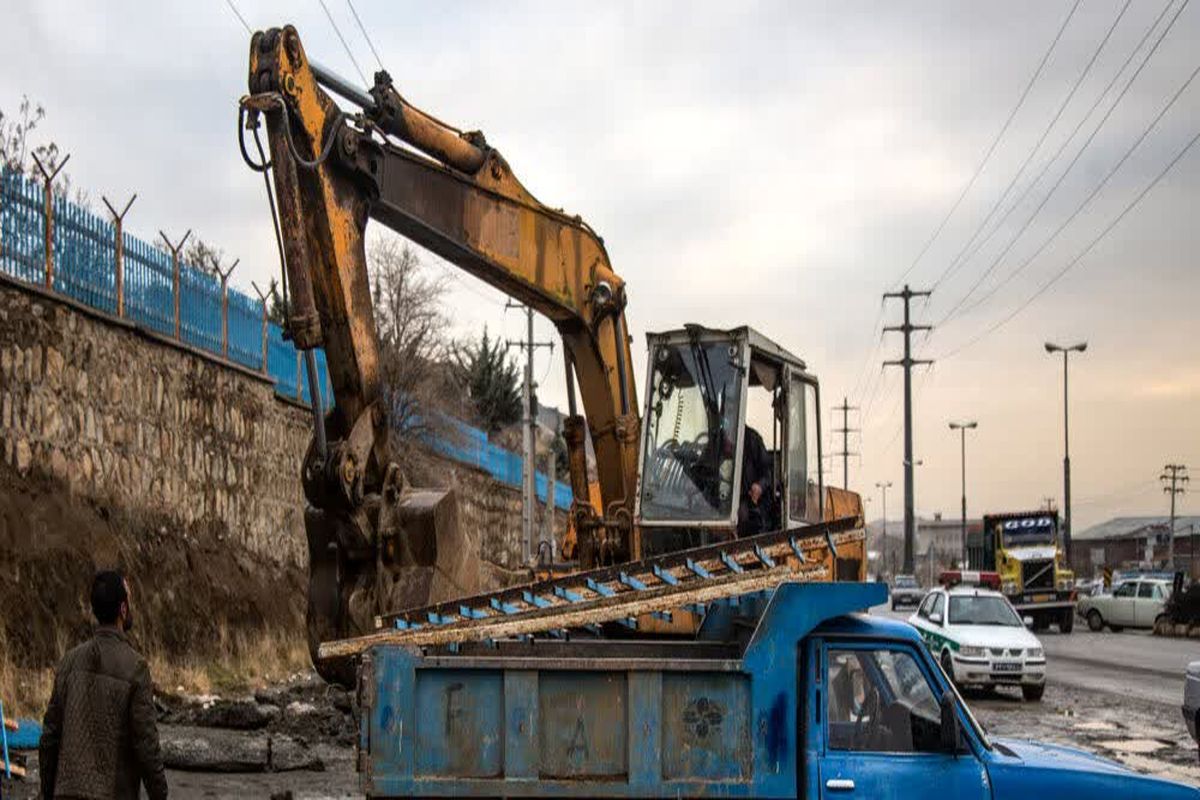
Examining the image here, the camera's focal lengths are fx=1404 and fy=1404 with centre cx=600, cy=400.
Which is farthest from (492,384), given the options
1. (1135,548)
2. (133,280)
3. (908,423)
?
(1135,548)

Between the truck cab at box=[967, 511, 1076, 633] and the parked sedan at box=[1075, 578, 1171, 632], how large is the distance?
1.45m

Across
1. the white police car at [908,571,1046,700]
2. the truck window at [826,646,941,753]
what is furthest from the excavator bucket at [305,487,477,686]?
the white police car at [908,571,1046,700]

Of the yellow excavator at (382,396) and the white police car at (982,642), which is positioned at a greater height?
the yellow excavator at (382,396)

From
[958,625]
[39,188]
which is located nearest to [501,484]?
[958,625]

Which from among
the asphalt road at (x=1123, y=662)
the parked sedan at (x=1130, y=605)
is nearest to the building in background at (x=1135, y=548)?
the parked sedan at (x=1130, y=605)

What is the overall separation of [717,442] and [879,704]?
21.3 feet

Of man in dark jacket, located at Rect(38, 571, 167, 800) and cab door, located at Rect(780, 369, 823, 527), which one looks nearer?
man in dark jacket, located at Rect(38, 571, 167, 800)

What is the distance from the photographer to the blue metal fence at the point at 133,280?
15609 millimetres

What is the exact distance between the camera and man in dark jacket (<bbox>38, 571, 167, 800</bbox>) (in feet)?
19.5

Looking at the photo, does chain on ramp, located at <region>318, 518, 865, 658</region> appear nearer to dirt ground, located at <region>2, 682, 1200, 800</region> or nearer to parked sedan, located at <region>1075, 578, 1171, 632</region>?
dirt ground, located at <region>2, 682, 1200, 800</region>

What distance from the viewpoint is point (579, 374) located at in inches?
576

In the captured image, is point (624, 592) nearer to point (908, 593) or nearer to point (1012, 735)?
point (1012, 735)

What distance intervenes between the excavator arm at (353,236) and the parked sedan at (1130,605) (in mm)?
37435

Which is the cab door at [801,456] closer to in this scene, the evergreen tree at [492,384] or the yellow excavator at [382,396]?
the yellow excavator at [382,396]
